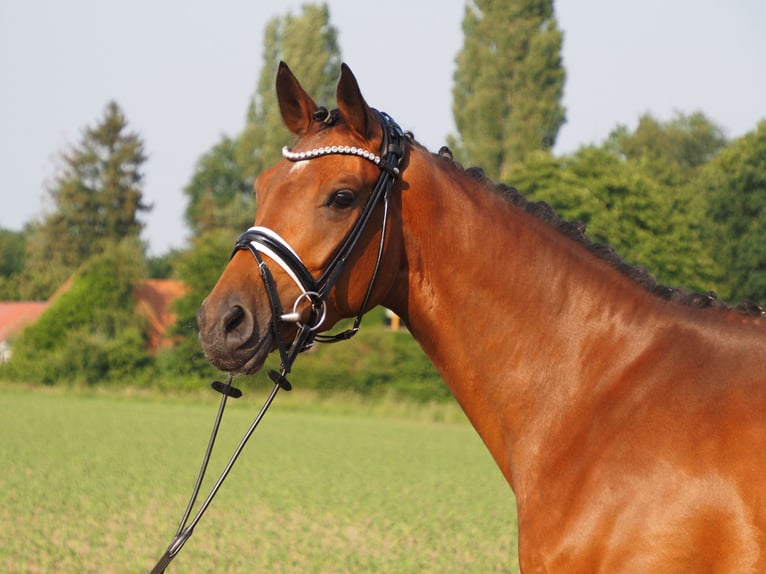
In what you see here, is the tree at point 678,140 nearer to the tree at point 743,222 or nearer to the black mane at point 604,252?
the tree at point 743,222

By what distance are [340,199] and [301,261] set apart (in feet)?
0.96

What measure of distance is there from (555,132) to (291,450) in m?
40.6

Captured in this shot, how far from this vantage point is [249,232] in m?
3.71

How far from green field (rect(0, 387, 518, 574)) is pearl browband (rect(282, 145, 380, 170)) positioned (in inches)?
327

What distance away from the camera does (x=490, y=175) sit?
4853 cm

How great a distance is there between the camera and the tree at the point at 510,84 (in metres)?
61.2

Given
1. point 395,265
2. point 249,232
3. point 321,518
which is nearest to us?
point 249,232

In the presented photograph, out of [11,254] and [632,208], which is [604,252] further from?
[11,254]

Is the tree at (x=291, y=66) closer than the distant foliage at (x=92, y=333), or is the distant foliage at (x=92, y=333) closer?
the distant foliage at (x=92, y=333)

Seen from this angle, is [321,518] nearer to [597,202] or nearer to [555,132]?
[597,202]

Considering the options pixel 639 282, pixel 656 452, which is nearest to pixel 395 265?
pixel 639 282

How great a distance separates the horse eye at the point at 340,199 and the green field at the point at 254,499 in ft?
27.2


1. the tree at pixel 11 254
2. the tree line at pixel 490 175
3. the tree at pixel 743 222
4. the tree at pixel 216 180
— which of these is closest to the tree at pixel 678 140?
the tree line at pixel 490 175

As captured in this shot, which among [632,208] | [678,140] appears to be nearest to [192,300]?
[632,208]
